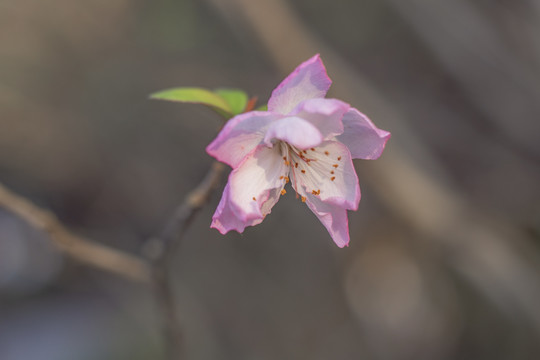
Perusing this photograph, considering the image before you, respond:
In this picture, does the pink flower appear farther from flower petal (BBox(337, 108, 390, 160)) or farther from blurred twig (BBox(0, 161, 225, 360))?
blurred twig (BBox(0, 161, 225, 360))

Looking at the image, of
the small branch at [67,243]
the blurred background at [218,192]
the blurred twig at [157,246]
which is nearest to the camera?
the blurred twig at [157,246]

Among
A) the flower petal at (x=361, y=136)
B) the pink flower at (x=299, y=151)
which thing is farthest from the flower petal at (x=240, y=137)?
the flower petal at (x=361, y=136)

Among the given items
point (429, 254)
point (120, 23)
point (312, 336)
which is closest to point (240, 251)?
point (312, 336)

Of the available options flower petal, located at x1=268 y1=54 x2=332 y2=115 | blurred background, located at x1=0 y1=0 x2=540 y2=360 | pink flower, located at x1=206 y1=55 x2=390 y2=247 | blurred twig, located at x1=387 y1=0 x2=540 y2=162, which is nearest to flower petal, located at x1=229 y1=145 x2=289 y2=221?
pink flower, located at x1=206 y1=55 x2=390 y2=247

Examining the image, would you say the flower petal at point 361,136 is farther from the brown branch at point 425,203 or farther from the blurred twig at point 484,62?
the blurred twig at point 484,62

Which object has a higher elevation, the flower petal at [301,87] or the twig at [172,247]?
the flower petal at [301,87]

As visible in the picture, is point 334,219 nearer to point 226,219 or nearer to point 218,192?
point 226,219
